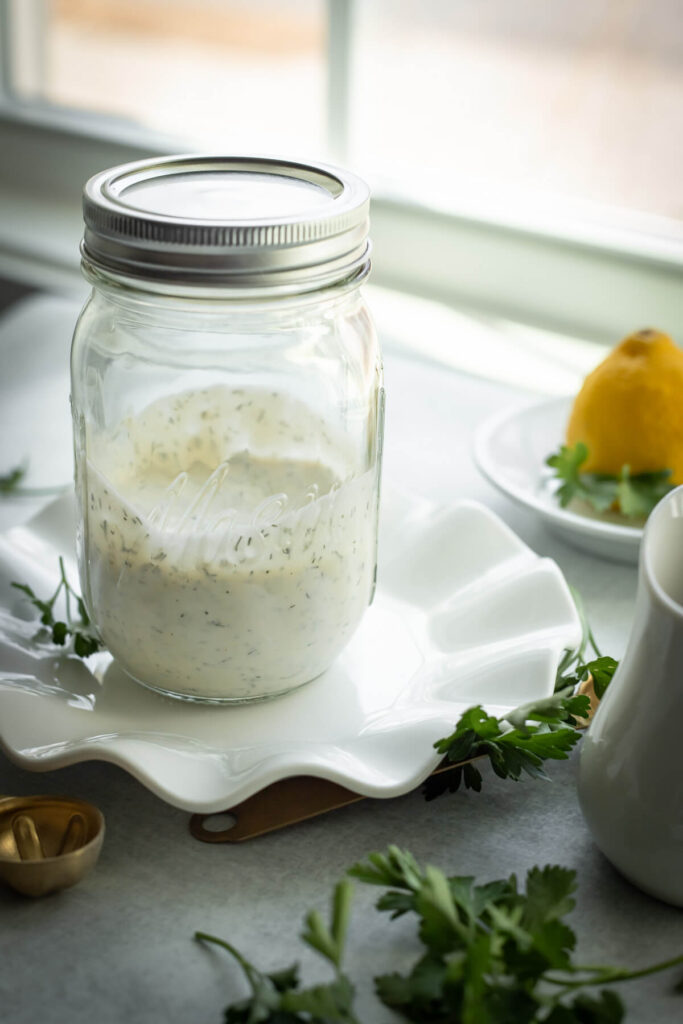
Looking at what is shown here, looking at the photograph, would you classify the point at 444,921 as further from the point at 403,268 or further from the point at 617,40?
the point at 617,40

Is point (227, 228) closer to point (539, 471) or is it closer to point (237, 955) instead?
point (237, 955)

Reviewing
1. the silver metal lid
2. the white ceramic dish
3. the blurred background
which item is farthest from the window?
the silver metal lid

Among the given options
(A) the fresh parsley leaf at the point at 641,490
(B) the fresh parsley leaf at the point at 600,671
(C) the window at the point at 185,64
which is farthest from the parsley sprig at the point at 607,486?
(C) the window at the point at 185,64

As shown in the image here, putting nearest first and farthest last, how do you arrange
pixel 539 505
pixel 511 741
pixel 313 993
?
pixel 313 993 < pixel 511 741 < pixel 539 505

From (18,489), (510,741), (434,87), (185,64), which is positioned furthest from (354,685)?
(185,64)

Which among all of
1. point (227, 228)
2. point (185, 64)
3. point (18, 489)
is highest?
point (227, 228)

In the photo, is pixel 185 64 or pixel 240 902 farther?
pixel 185 64

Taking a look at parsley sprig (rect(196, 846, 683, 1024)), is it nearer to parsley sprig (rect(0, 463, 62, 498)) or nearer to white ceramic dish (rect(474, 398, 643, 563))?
white ceramic dish (rect(474, 398, 643, 563))
